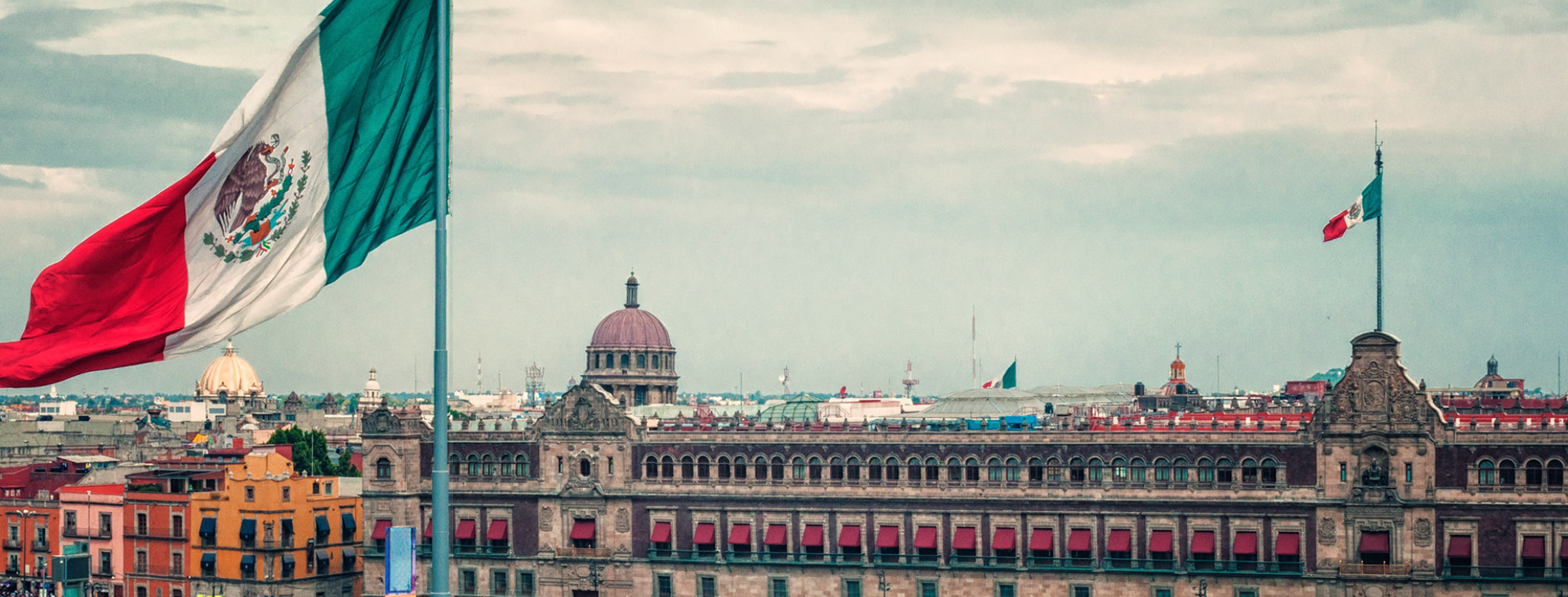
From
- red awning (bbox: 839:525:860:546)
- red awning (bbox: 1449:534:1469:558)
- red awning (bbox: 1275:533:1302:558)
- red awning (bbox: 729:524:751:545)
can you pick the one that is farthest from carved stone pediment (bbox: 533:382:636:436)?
red awning (bbox: 1449:534:1469:558)

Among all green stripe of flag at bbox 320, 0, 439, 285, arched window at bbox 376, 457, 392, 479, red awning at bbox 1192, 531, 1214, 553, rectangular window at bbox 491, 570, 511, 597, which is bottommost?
rectangular window at bbox 491, 570, 511, 597

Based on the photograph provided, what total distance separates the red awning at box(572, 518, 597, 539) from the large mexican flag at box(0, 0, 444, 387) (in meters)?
86.2

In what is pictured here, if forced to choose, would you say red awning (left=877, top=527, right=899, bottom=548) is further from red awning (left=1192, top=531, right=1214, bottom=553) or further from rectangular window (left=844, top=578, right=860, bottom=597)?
red awning (left=1192, top=531, right=1214, bottom=553)

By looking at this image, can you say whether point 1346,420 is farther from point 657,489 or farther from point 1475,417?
point 657,489

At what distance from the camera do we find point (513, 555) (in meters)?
109

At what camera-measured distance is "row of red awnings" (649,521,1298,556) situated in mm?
95312

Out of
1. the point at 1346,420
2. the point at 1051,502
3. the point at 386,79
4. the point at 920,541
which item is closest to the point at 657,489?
the point at 920,541

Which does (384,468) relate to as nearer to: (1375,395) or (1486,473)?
(1375,395)

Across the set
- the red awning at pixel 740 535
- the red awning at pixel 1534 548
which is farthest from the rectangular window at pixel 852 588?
the red awning at pixel 1534 548

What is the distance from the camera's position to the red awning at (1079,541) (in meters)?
98.3

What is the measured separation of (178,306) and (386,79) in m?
3.57

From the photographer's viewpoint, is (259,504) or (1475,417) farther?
(259,504)

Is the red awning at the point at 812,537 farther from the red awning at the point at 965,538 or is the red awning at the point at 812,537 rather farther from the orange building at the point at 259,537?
the orange building at the point at 259,537

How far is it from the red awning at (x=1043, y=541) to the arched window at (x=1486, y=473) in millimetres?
21677
